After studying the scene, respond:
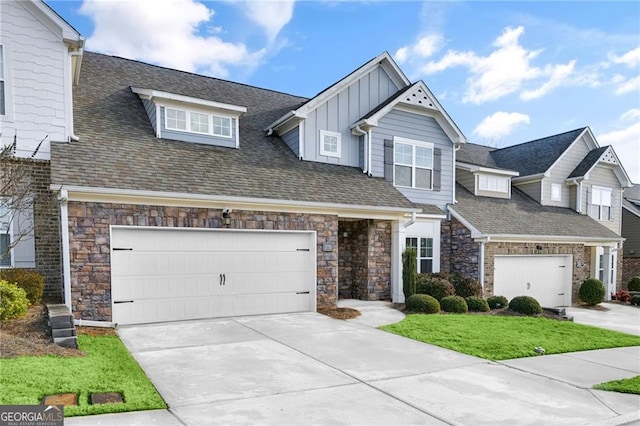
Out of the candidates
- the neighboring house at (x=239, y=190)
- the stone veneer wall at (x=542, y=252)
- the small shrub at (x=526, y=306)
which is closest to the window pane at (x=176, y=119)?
the neighboring house at (x=239, y=190)

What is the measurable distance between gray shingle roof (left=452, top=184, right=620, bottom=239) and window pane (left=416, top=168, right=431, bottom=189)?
5.04 feet

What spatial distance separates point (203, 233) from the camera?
381 inches

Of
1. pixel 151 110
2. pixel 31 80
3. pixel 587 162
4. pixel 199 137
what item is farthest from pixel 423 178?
pixel 31 80

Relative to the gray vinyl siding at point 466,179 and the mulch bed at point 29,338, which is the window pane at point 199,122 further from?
the gray vinyl siding at point 466,179

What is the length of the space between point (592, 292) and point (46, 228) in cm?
1903

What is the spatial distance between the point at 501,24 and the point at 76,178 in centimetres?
1215

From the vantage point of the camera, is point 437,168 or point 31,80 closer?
point 31,80

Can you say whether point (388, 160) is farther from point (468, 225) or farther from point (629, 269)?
point (629, 269)

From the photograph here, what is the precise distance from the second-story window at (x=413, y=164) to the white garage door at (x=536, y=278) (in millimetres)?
4042

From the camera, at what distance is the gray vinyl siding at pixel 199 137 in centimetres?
1129

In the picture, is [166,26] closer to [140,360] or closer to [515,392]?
[140,360]

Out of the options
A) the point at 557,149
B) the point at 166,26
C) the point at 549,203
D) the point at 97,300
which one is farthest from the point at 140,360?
the point at 557,149

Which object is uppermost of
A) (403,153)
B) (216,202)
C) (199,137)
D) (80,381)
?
(199,137)

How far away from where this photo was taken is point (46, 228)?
8922 millimetres
